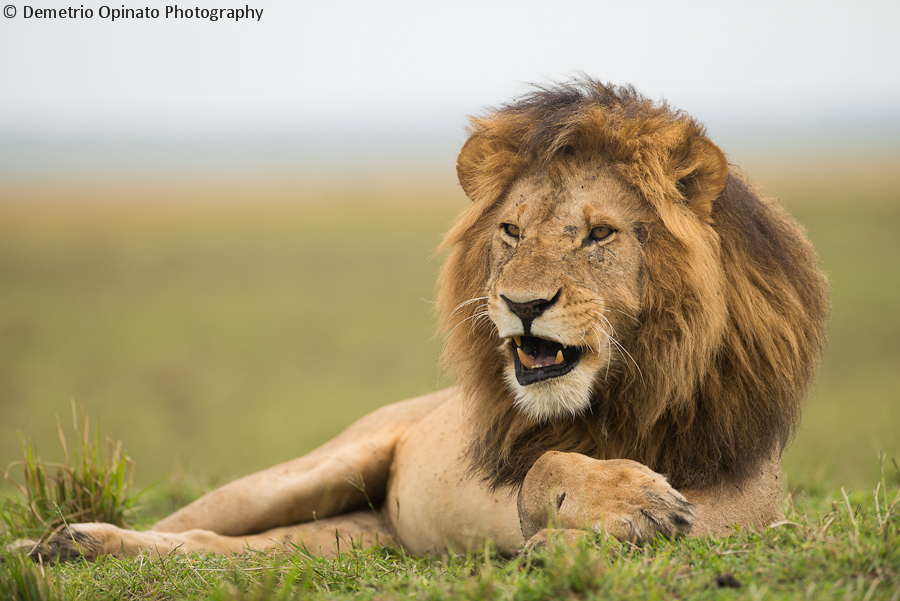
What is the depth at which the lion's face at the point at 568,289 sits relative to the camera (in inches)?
117

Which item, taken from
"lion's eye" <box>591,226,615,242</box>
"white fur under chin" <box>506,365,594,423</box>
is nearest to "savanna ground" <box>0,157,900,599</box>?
"white fur under chin" <box>506,365,594,423</box>

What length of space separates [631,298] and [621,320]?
88 millimetres

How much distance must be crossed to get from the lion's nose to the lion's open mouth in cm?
15

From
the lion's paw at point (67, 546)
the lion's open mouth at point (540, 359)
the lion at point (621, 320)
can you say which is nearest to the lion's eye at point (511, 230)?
the lion at point (621, 320)

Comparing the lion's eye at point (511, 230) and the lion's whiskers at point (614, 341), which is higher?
the lion's eye at point (511, 230)

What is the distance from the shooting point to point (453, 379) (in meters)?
3.88

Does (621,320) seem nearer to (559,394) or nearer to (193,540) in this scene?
(559,394)

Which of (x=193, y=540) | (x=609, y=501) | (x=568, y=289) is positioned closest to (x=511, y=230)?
(x=568, y=289)

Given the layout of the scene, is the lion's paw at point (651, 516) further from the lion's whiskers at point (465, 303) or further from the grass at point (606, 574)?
the lion's whiskers at point (465, 303)

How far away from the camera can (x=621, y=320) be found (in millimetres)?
3113

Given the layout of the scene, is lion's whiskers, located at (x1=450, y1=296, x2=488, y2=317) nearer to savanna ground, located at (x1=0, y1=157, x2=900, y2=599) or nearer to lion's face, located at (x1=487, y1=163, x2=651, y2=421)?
lion's face, located at (x1=487, y1=163, x2=651, y2=421)

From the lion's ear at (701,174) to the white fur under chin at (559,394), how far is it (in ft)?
2.70

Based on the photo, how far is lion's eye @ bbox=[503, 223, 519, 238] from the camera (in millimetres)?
3344

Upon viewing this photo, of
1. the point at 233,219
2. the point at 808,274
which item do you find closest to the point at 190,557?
the point at 808,274
